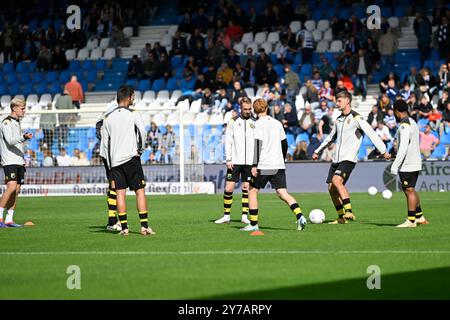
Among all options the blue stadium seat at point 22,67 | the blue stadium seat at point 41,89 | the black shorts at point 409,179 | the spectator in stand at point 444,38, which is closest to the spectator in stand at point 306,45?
the spectator in stand at point 444,38

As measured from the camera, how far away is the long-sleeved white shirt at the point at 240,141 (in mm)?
19031

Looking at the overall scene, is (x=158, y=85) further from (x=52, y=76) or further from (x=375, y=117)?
(x=375, y=117)

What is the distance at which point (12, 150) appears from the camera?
18172 millimetres

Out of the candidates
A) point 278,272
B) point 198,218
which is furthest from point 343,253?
point 198,218

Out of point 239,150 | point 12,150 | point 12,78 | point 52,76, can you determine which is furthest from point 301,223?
point 12,78

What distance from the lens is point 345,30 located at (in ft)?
125

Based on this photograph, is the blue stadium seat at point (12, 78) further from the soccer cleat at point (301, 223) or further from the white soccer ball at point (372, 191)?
the soccer cleat at point (301, 223)

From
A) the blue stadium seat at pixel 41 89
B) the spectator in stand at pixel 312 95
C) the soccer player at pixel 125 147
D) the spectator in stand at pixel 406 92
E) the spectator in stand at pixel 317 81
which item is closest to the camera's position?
the soccer player at pixel 125 147

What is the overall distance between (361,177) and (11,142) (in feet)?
52.7

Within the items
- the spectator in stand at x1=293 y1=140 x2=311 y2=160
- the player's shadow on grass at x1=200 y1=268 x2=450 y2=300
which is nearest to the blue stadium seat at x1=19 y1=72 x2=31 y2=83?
the spectator in stand at x1=293 y1=140 x2=311 y2=160

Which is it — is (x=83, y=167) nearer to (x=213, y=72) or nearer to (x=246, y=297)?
(x=213, y=72)

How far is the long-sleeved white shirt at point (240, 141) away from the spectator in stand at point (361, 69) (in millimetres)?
17078

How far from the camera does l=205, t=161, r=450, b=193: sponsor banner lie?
30844 mm
